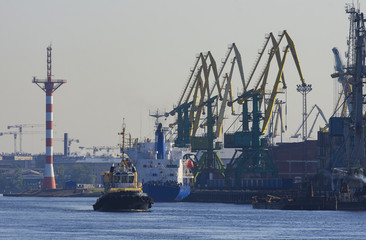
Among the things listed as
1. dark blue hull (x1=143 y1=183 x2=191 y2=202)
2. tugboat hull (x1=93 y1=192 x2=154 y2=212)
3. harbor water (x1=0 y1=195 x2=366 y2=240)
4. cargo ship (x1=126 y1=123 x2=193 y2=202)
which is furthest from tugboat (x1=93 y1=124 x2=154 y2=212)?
cargo ship (x1=126 y1=123 x2=193 y2=202)

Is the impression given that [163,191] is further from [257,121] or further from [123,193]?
[123,193]

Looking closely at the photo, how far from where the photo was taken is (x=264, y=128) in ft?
610

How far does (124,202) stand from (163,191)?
58.0m

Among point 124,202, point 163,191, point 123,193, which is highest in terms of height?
point 163,191

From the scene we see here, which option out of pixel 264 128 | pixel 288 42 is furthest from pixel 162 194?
pixel 288 42

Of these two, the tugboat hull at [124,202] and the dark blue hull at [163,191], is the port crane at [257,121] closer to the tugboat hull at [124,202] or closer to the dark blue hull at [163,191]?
the dark blue hull at [163,191]

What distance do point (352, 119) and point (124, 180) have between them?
36.2 meters

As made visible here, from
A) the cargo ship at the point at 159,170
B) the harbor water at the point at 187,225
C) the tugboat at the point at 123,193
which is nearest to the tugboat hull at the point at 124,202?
the tugboat at the point at 123,193

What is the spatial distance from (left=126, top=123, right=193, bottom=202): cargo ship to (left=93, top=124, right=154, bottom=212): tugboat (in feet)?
173

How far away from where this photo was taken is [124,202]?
4956 inches

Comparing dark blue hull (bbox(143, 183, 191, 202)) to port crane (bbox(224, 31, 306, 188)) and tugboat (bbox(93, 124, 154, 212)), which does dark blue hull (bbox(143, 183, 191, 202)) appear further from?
tugboat (bbox(93, 124, 154, 212))

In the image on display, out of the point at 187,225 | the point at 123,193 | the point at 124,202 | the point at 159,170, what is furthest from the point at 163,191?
the point at 187,225

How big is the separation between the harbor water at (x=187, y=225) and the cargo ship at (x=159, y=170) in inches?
1757

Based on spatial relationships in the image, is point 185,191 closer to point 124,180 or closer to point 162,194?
point 162,194
